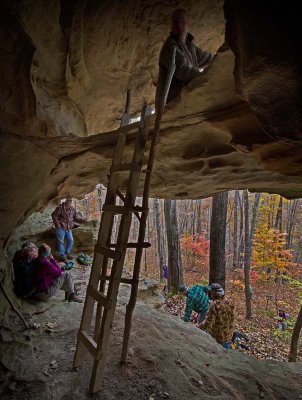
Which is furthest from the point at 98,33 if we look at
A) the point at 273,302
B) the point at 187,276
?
the point at 187,276

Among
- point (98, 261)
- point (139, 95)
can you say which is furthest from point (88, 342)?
point (139, 95)

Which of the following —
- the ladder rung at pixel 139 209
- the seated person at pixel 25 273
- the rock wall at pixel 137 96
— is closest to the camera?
the rock wall at pixel 137 96

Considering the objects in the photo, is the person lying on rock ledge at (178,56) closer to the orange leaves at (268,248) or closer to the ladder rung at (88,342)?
the ladder rung at (88,342)

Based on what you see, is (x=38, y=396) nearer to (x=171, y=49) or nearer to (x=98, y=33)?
(x=171, y=49)

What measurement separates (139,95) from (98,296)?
420cm

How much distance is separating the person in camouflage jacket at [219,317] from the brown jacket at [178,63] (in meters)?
4.66

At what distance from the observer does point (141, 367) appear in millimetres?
4012

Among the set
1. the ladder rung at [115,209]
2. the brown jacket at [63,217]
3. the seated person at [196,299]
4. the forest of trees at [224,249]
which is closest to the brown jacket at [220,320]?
the seated person at [196,299]

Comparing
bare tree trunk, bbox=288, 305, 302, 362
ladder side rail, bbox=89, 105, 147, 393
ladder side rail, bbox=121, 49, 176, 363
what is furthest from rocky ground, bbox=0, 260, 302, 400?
bare tree trunk, bbox=288, 305, 302, 362

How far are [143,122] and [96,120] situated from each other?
3.09m

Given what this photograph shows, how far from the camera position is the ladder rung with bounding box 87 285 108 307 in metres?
3.28

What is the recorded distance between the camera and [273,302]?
14898mm

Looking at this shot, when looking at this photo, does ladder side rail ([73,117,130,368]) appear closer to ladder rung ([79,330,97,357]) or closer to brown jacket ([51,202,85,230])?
ladder rung ([79,330,97,357])

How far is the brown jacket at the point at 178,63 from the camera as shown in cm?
342
